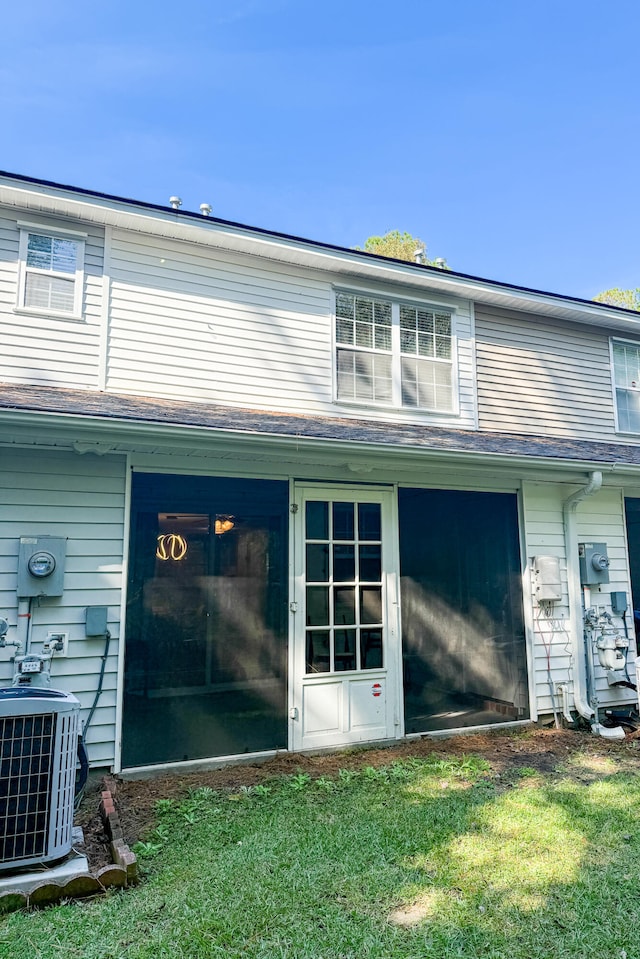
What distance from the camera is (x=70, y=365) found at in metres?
4.87

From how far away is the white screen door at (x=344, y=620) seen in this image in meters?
4.36

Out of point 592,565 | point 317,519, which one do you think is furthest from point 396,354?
point 592,565

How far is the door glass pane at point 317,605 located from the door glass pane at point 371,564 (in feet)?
1.19

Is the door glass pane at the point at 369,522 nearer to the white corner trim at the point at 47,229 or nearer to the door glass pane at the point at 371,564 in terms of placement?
the door glass pane at the point at 371,564

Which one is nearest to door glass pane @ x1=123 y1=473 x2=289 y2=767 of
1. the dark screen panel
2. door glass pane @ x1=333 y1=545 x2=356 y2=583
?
door glass pane @ x1=333 y1=545 x2=356 y2=583

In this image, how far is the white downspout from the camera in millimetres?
5223

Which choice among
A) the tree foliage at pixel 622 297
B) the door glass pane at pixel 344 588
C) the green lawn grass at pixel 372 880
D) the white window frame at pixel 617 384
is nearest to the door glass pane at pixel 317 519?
the door glass pane at pixel 344 588

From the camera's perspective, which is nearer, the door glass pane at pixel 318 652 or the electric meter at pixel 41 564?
the electric meter at pixel 41 564

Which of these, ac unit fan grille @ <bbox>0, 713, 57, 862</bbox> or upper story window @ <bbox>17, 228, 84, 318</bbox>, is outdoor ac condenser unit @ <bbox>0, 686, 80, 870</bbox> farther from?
upper story window @ <bbox>17, 228, 84, 318</bbox>

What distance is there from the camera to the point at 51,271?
4.93 m

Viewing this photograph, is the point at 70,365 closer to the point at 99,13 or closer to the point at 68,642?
the point at 68,642

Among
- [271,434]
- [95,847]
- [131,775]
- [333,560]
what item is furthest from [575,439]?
[95,847]

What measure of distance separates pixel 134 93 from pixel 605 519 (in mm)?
8388

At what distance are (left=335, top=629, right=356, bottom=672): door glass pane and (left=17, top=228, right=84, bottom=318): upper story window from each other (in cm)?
346
